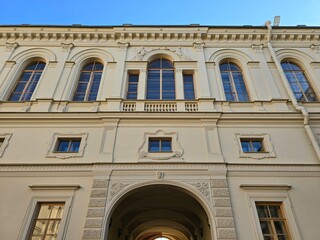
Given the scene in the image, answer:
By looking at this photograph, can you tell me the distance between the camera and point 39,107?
10.9 metres

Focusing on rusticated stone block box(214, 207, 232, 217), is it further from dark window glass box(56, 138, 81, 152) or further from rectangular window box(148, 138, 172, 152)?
dark window glass box(56, 138, 81, 152)

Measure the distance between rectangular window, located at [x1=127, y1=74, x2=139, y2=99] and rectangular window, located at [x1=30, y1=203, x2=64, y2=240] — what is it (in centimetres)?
578

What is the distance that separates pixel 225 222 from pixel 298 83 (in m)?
8.69

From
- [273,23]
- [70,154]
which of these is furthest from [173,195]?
[273,23]

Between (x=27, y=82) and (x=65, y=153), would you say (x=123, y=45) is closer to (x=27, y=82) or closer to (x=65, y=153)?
(x=27, y=82)

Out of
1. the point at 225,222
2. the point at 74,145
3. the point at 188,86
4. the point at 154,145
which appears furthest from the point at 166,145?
the point at 188,86

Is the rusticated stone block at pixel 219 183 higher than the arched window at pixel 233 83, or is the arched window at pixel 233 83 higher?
the arched window at pixel 233 83

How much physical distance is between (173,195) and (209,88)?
5.18 meters

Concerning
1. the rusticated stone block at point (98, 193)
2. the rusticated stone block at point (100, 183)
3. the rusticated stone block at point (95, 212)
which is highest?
the rusticated stone block at point (100, 183)

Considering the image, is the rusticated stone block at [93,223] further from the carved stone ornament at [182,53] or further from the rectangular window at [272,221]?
the carved stone ornament at [182,53]

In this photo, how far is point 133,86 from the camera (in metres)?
12.5

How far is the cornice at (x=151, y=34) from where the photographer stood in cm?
1417

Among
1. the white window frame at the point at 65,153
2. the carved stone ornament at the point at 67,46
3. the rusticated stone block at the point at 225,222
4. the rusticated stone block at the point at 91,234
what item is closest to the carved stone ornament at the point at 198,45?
the carved stone ornament at the point at 67,46

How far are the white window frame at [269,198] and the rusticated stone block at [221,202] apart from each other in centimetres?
73
